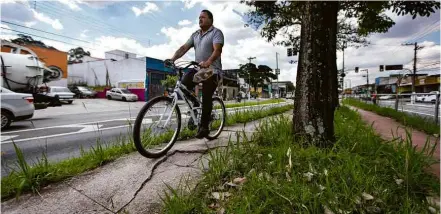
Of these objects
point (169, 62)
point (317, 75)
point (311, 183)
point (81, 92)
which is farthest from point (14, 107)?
point (81, 92)

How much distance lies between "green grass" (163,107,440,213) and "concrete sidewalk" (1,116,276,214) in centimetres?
19

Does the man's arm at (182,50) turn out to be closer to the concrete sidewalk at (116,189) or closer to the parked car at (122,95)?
the concrete sidewalk at (116,189)

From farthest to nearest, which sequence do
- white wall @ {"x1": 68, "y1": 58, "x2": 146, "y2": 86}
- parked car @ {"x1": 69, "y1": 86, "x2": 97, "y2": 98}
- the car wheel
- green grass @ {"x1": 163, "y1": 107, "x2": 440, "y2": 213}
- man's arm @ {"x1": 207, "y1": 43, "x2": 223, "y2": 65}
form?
white wall @ {"x1": 68, "y1": 58, "x2": 146, "y2": 86}, parked car @ {"x1": 69, "y1": 86, "x2": 97, "y2": 98}, the car wheel, man's arm @ {"x1": 207, "y1": 43, "x2": 223, "y2": 65}, green grass @ {"x1": 163, "y1": 107, "x2": 440, "y2": 213}

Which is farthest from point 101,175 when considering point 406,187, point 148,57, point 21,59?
point 148,57

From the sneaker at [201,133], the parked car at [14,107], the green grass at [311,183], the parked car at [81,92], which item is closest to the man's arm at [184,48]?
the sneaker at [201,133]

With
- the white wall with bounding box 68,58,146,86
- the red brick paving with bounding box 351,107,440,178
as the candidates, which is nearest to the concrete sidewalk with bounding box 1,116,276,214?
the red brick paving with bounding box 351,107,440,178

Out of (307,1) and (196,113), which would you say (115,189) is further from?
(307,1)

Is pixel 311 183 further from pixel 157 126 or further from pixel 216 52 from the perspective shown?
pixel 216 52

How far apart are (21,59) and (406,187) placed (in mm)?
15253

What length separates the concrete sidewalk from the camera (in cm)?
166

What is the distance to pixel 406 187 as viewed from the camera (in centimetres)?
162

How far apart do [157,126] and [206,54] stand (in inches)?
45.8

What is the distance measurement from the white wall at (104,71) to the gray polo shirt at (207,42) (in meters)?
35.0

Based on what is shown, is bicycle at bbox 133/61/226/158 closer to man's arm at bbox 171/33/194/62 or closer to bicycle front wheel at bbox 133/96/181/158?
bicycle front wheel at bbox 133/96/181/158
